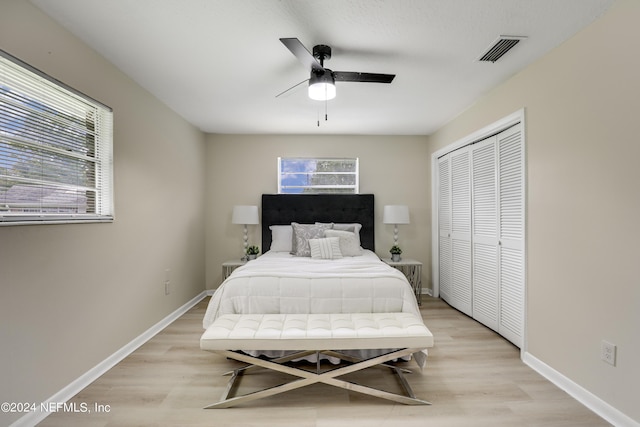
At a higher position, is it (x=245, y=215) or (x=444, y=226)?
(x=245, y=215)

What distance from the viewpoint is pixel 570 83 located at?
223 cm

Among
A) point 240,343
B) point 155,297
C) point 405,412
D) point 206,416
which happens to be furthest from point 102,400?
point 405,412

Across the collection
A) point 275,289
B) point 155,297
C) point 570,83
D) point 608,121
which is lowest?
point 155,297

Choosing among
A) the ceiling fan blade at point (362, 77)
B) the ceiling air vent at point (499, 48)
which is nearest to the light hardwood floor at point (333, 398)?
the ceiling fan blade at point (362, 77)

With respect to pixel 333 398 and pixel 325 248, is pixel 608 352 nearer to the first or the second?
pixel 333 398

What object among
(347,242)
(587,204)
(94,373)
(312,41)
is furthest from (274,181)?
(587,204)

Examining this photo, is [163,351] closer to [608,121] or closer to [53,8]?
[53,8]

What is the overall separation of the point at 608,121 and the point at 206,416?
9.99 ft

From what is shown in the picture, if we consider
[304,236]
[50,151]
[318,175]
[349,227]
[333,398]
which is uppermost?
[318,175]

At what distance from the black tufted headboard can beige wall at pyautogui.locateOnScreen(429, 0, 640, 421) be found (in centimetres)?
241

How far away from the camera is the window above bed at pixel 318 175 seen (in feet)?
16.4

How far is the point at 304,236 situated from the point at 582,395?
2.98 metres

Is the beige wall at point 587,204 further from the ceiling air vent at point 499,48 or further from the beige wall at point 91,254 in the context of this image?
the beige wall at point 91,254

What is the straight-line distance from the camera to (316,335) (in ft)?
6.79
